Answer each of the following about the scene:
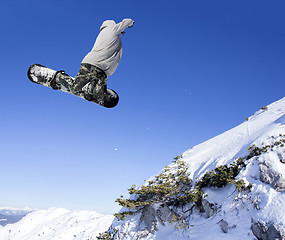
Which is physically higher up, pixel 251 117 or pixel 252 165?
pixel 251 117

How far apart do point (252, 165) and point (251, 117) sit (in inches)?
277

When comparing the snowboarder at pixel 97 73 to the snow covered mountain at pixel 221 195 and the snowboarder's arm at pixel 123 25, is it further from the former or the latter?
the snow covered mountain at pixel 221 195

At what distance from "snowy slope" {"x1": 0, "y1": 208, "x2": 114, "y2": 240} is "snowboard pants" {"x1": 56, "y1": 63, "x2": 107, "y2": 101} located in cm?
1825

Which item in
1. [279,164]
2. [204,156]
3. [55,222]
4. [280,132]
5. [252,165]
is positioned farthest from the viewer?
[55,222]

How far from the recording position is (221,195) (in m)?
8.98

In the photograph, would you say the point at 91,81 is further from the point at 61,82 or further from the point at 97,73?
the point at 61,82

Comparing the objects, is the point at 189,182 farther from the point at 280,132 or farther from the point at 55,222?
the point at 55,222

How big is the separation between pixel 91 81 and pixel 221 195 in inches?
325

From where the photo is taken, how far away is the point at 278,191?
7734 millimetres

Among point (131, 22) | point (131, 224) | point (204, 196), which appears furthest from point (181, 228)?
point (131, 22)

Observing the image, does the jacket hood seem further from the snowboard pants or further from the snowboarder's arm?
the snowboard pants

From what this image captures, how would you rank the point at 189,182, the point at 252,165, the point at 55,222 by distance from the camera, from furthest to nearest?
the point at 55,222, the point at 189,182, the point at 252,165

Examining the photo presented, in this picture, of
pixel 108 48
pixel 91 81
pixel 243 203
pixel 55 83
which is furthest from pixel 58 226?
pixel 108 48

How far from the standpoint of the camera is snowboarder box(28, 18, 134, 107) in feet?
8.18
